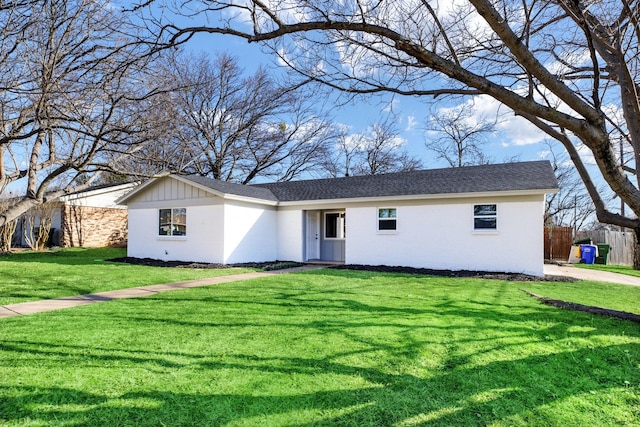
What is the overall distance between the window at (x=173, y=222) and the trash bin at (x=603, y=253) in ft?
60.6

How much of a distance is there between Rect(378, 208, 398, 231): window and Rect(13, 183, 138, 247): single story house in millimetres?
15764

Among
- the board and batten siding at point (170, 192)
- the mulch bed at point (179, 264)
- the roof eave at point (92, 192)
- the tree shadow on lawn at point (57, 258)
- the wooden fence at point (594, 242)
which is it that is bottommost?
the mulch bed at point (179, 264)

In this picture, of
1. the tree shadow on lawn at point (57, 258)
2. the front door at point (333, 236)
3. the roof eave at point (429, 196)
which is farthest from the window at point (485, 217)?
the tree shadow on lawn at point (57, 258)

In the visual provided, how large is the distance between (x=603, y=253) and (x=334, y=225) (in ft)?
40.9

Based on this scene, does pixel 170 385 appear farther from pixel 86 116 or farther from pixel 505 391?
pixel 86 116

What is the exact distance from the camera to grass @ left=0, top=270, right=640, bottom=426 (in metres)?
2.88

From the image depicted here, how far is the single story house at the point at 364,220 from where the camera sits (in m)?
11.6

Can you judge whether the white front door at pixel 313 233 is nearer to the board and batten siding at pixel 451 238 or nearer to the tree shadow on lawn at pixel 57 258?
the board and batten siding at pixel 451 238

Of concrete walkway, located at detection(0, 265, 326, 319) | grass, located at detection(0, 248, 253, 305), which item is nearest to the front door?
grass, located at detection(0, 248, 253, 305)

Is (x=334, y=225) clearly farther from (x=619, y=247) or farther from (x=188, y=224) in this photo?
(x=619, y=247)

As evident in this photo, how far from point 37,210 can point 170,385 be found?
22158 mm

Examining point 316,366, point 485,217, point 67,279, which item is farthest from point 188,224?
point 316,366

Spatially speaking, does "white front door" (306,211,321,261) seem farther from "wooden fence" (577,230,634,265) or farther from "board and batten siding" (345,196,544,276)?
"wooden fence" (577,230,634,265)

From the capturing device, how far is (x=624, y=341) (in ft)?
15.4
